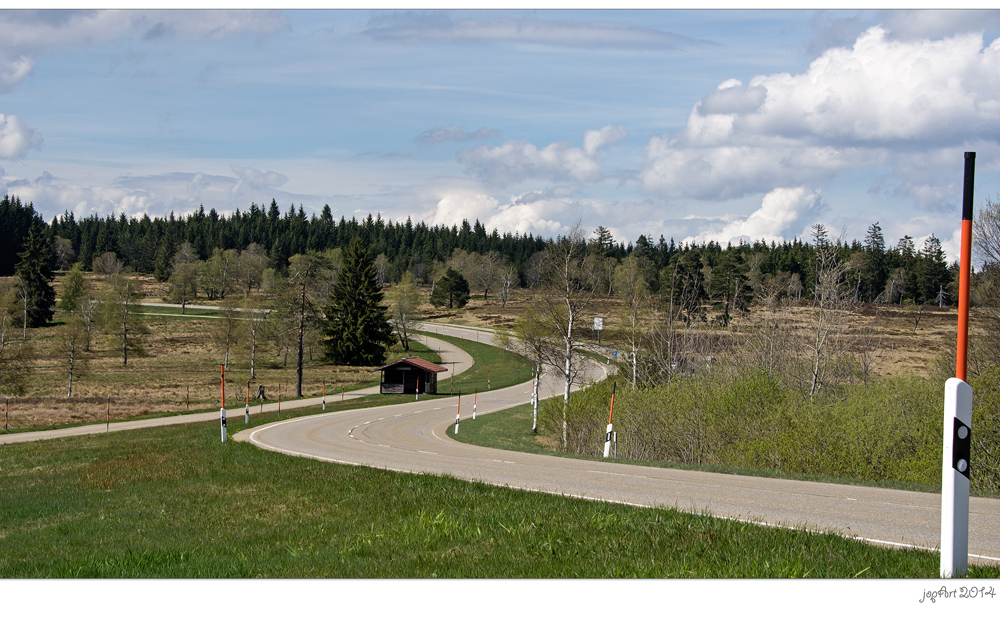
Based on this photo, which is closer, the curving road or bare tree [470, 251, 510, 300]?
the curving road

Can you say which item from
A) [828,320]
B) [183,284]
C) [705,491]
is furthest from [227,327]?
[705,491]

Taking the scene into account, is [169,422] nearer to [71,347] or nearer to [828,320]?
[71,347]

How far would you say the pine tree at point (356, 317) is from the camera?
7800 cm

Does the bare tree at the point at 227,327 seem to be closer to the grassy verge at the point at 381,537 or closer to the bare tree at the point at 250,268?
the bare tree at the point at 250,268

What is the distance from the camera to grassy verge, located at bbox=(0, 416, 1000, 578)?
22.0 ft

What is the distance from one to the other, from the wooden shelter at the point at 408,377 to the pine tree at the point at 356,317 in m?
20.3

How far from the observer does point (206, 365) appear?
3022 inches

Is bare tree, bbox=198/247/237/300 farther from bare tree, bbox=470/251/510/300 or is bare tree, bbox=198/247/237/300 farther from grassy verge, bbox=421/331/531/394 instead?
grassy verge, bbox=421/331/531/394

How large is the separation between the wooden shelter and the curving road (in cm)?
3111

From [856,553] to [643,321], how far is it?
3906 cm

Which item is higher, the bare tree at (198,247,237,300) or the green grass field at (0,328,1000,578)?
the bare tree at (198,247,237,300)

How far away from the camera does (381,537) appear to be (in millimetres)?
8078

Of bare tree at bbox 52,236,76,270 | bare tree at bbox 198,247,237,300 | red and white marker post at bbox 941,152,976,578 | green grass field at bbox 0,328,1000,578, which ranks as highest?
bare tree at bbox 52,236,76,270

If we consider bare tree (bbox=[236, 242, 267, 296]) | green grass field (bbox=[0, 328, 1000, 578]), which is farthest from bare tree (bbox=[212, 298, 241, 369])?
green grass field (bbox=[0, 328, 1000, 578])
